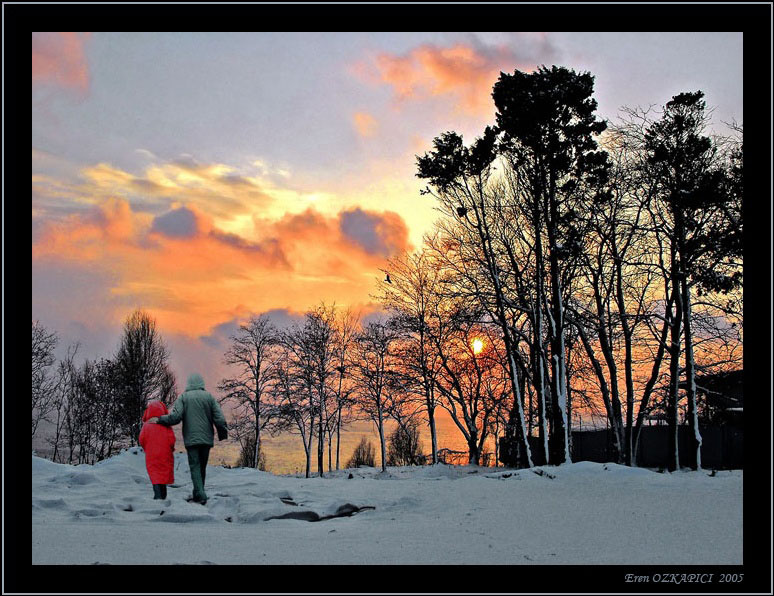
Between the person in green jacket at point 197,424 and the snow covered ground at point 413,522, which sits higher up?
the person in green jacket at point 197,424

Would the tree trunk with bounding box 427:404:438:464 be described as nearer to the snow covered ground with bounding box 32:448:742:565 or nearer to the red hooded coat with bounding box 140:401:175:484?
the snow covered ground with bounding box 32:448:742:565

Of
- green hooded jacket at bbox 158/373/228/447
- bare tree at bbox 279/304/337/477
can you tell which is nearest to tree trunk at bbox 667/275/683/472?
green hooded jacket at bbox 158/373/228/447

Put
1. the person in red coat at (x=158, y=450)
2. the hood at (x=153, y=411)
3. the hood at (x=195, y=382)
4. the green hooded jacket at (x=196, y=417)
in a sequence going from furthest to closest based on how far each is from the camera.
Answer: the hood at (x=195, y=382)
the hood at (x=153, y=411)
the green hooded jacket at (x=196, y=417)
the person in red coat at (x=158, y=450)

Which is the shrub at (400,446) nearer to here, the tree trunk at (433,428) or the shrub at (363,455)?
the shrub at (363,455)

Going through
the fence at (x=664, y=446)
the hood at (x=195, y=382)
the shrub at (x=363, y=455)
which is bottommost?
the shrub at (x=363, y=455)

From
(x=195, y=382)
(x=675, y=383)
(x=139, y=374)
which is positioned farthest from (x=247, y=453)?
(x=195, y=382)

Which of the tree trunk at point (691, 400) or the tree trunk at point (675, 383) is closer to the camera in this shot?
the tree trunk at point (691, 400)

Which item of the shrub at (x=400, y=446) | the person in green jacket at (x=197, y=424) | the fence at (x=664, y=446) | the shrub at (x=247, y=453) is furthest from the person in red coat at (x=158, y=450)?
the shrub at (x=400, y=446)

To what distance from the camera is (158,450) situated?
31.7 feet

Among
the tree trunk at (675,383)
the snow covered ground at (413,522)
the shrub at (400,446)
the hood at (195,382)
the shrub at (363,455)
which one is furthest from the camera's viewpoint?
the shrub at (363,455)

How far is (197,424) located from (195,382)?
82 cm

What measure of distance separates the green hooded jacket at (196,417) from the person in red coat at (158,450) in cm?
17

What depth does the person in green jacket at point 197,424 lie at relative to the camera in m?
9.76
